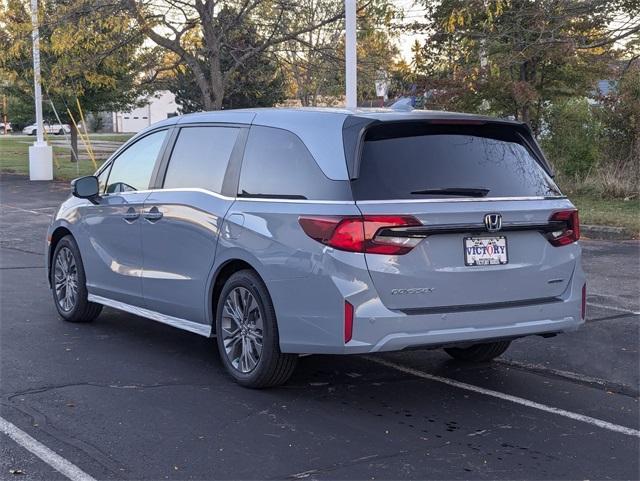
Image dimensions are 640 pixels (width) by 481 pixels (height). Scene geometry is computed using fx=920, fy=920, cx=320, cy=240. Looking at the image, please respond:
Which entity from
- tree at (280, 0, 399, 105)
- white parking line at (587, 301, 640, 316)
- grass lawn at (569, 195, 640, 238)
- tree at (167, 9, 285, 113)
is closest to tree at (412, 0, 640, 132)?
tree at (280, 0, 399, 105)

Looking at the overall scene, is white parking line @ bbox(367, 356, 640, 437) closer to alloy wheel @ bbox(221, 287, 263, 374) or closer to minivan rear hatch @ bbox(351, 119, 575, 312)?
minivan rear hatch @ bbox(351, 119, 575, 312)

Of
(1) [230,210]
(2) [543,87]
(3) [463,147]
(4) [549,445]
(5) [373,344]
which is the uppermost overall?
(2) [543,87]

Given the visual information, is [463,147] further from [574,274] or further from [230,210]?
[230,210]

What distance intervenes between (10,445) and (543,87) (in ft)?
55.8

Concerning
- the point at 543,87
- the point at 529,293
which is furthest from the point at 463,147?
the point at 543,87

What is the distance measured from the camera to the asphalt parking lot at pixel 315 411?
477 centimetres

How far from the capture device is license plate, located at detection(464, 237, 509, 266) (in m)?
5.57

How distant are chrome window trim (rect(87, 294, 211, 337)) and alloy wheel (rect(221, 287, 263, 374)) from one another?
0.27 meters

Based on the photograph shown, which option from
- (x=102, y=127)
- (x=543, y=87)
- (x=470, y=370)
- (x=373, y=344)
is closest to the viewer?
(x=373, y=344)

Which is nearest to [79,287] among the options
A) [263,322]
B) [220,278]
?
[220,278]

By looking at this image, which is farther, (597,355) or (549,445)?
(597,355)

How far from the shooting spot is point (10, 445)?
5008 mm

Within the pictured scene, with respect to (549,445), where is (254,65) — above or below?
above

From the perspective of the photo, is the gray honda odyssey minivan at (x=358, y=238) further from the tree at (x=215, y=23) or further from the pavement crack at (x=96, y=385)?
the tree at (x=215, y=23)
